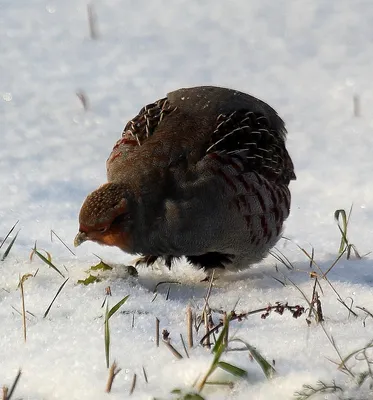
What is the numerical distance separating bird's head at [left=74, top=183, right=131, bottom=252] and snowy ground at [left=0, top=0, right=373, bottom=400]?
18 centimetres

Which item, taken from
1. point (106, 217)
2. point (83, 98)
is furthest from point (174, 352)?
point (83, 98)

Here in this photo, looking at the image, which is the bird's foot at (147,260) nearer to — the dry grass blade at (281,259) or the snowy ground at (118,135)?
the snowy ground at (118,135)

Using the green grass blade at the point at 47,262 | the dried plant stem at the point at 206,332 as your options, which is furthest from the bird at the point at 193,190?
Result: the dried plant stem at the point at 206,332

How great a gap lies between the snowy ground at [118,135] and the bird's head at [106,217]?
18 centimetres

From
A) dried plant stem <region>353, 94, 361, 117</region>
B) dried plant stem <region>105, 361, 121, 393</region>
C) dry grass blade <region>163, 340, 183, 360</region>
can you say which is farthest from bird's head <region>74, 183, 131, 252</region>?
dried plant stem <region>353, 94, 361, 117</region>

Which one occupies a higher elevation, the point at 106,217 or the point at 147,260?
the point at 106,217

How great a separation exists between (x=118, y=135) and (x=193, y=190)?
2365 millimetres

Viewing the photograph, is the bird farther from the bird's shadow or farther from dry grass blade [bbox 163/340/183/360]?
dry grass blade [bbox 163/340/183/360]

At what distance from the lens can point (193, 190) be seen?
388cm

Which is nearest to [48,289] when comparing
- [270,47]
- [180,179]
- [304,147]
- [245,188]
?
[180,179]

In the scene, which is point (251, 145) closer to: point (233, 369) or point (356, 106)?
point (233, 369)

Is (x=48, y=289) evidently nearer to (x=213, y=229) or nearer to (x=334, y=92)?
(x=213, y=229)

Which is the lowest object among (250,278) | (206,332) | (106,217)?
(250,278)

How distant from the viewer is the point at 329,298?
11.6 ft
